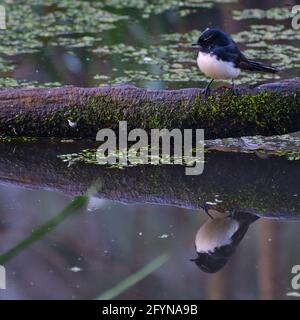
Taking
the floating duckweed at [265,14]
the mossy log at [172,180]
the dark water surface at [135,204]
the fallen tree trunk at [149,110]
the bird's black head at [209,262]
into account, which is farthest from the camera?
the floating duckweed at [265,14]

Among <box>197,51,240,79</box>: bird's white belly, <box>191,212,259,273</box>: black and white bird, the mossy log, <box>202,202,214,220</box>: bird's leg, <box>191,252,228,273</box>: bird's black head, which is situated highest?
<box>197,51,240,79</box>: bird's white belly

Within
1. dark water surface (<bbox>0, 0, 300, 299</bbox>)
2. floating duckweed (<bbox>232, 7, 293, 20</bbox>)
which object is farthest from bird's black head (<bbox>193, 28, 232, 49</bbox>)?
floating duckweed (<bbox>232, 7, 293, 20</bbox>)

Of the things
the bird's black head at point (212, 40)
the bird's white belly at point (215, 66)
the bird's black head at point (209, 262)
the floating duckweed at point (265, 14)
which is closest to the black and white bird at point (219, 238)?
the bird's black head at point (209, 262)

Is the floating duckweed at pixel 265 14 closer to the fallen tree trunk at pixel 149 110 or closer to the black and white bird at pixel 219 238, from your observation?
the fallen tree trunk at pixel 149 110

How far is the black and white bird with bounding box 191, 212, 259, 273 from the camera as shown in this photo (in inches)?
170

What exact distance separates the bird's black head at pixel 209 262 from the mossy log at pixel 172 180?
67cm

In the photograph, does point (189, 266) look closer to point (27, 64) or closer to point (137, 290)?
point (137, 290)

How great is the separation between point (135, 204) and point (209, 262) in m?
0.94

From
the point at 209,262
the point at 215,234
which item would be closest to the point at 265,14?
the point at 215,234

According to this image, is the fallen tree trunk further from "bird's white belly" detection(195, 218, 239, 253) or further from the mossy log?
"bird's white belly" detection(195, 218, 239, 253)

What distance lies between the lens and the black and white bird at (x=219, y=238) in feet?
14.2

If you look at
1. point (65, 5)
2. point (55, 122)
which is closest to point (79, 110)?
point (55, 122)

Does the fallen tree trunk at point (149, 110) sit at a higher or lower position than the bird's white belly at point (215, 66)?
lower

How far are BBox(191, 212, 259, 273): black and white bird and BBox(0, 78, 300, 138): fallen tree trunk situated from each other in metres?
0.98
